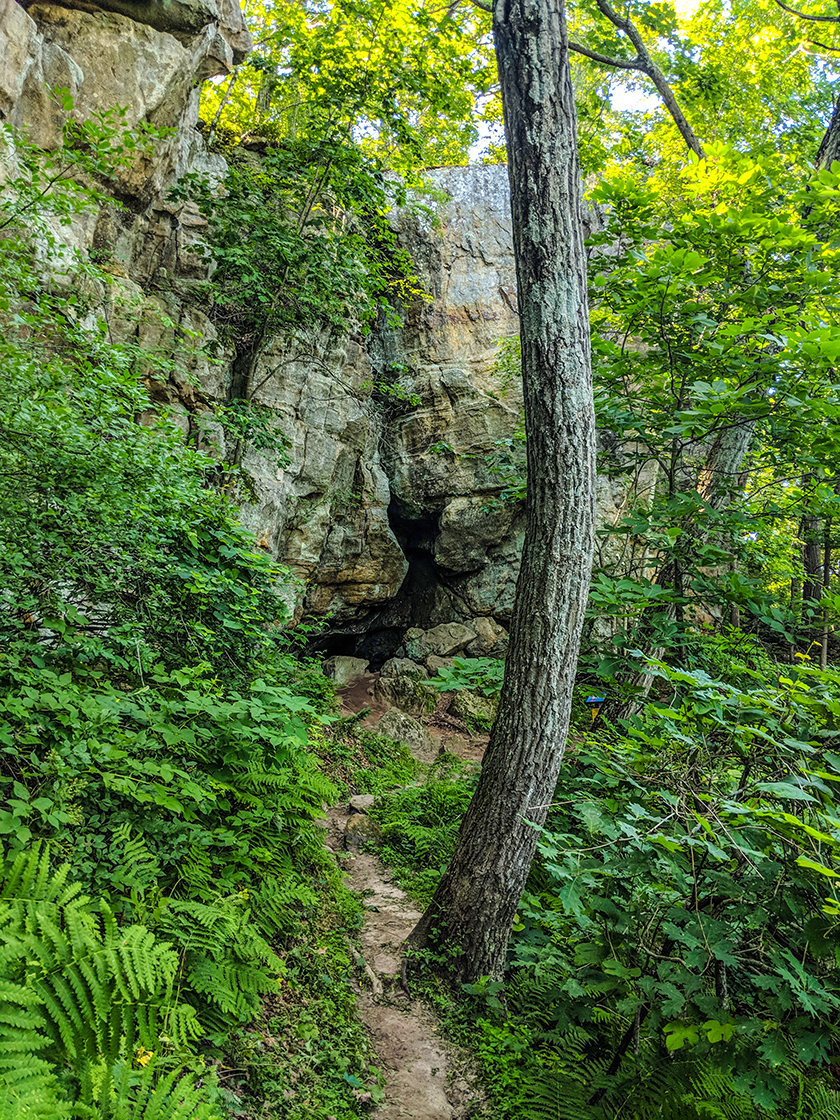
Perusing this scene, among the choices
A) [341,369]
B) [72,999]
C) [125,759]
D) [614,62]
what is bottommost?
[72,999]

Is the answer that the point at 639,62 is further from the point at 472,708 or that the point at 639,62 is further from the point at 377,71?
the point at 472,708

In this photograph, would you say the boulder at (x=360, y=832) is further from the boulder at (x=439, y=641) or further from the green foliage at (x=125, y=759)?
the boulder at (x=439, y=641)

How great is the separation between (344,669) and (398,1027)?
8.34 meters

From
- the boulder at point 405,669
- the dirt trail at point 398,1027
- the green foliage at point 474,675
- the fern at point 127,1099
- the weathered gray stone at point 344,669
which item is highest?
the green foliage at point 474,675

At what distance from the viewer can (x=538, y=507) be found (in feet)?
11.2

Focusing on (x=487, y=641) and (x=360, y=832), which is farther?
(x=487, y=641)

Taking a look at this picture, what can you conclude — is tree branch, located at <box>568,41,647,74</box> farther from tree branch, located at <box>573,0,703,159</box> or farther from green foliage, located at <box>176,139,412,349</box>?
green foliage, located at <box>176,139,412,349</box>

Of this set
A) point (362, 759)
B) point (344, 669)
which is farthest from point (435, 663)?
point (362, 759)

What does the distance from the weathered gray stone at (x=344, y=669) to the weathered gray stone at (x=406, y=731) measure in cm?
237

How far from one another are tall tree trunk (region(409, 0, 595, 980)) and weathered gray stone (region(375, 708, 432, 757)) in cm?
479

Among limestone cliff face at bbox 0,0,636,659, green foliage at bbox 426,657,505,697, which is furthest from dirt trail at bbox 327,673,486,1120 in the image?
limestone cliff face at bbox 0,0,636,659

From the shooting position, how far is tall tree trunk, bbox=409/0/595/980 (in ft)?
10.7

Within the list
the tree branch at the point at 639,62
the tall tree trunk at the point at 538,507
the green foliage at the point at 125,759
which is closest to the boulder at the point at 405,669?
the green foliage at the point at 125,759

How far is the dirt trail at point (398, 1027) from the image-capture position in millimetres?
2646
